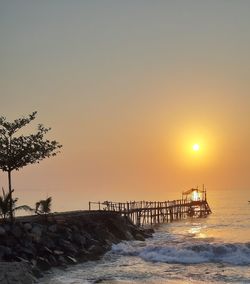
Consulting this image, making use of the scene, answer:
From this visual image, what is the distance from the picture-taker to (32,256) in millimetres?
31500

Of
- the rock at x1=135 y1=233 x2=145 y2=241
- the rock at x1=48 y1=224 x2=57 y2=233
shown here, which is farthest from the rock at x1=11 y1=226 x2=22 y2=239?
the rock at x1=135 y1=233 x2=145 y2=241

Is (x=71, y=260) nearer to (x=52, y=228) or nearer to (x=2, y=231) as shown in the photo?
(x=2, y=231)

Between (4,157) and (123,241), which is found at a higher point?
(4,157)

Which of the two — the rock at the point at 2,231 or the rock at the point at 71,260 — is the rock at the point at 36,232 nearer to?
the rock at the point at 2,231

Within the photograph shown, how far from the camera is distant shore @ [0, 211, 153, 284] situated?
2782 cm

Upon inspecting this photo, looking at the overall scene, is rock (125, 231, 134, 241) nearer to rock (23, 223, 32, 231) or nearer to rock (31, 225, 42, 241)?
rock (31, 225, 42, 241)

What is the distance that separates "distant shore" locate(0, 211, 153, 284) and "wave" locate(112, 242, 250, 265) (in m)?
2.55

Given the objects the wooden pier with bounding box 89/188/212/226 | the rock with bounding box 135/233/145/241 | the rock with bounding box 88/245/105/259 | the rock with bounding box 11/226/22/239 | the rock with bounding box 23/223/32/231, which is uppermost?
the wooden pier with bounding box 89/188/212/226

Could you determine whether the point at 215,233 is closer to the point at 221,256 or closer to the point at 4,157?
the point at 221,256

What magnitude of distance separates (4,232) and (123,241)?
1356 cm

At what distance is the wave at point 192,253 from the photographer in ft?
119

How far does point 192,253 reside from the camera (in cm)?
3775

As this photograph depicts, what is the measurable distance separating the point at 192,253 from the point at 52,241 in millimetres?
10081

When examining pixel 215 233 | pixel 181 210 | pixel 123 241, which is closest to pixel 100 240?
pixel 123 241
